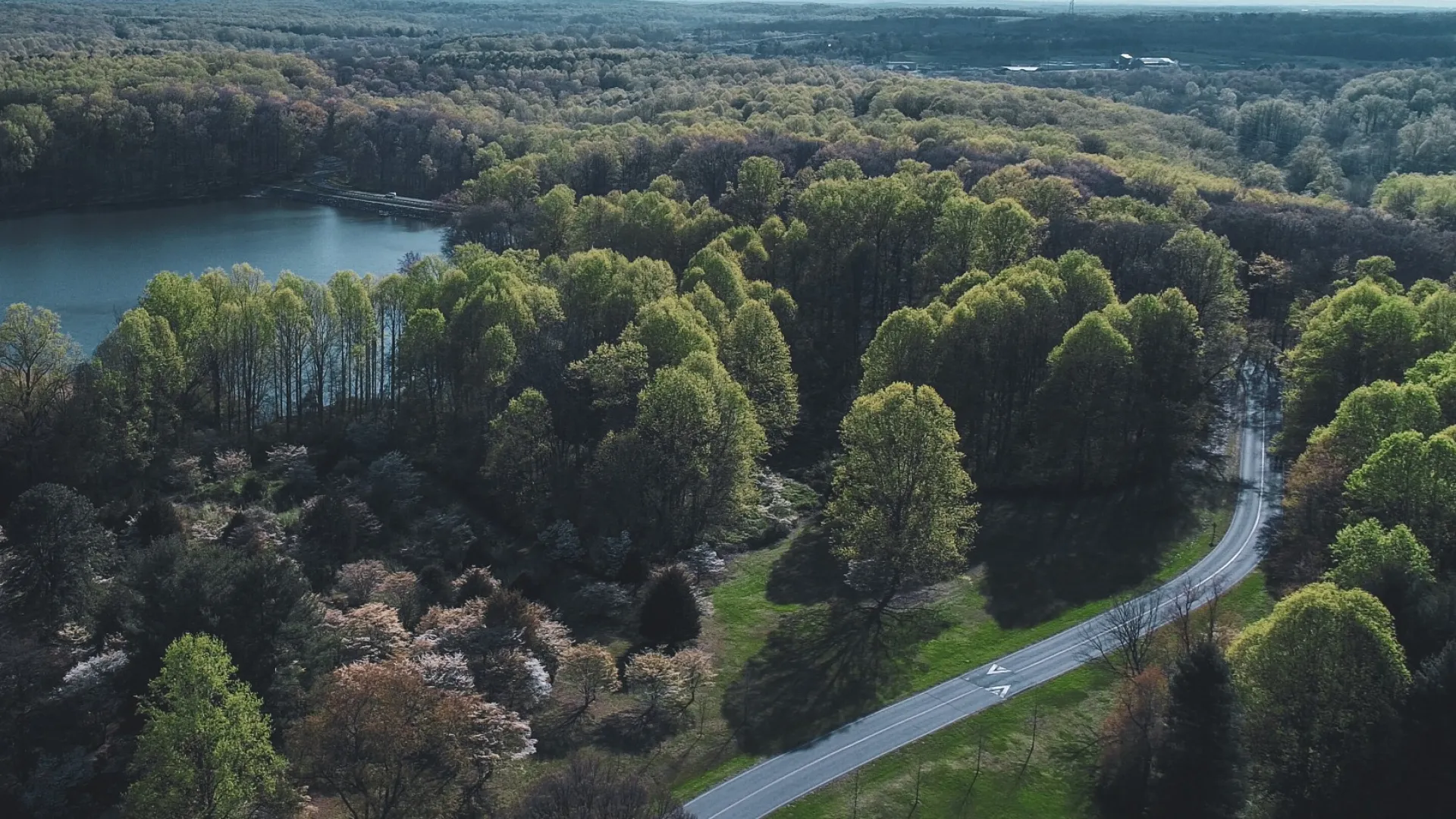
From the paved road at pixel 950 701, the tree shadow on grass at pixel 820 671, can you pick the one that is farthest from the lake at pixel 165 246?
the paved road at pixel 950 701

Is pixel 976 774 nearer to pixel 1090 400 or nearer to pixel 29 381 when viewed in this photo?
pixel 1090 400

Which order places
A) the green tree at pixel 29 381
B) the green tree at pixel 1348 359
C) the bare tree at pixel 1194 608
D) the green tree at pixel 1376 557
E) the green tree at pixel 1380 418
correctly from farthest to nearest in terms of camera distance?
1. the green tree at pixel 1348 359
2. the green tree at pixel 29 381
3. the green tree at pixel 1380 418
4. the bare tree at pixel 1194 608
5. the green tree at pixel 1376 557

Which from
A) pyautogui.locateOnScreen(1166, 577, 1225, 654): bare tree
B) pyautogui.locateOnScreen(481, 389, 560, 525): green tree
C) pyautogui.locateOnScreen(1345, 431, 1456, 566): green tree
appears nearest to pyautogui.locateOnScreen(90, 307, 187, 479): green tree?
pyautogui.locateOnScreen(481, 389, 560, 525): green tree

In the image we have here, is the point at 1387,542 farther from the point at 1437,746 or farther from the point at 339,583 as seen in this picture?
the point at 339,583

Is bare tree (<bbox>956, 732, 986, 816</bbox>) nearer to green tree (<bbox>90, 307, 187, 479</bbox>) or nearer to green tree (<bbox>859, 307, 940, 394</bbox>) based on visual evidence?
green tree (<bbox>859, 307, 940, 394</bbox>)

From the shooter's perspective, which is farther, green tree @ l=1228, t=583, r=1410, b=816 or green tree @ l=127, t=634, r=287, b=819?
green tree @ l=1228, t=583, r=1410, b=816

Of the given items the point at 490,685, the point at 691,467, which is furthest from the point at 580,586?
the point at 490,685

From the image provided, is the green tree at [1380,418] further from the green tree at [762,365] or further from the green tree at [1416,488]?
the green tree at [762,365]
